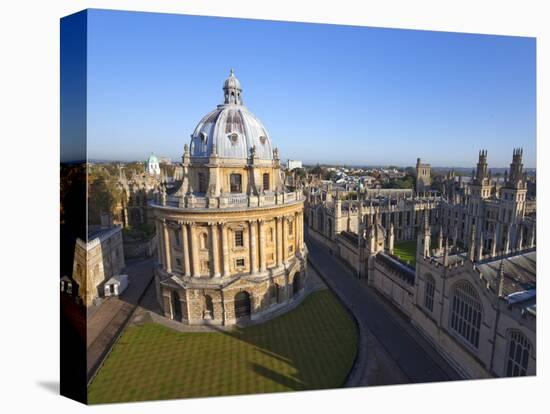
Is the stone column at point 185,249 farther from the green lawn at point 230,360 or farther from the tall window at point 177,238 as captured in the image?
the green lawn at point 230,360

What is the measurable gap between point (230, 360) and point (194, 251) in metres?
7.93

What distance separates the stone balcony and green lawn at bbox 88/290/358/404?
8.88m

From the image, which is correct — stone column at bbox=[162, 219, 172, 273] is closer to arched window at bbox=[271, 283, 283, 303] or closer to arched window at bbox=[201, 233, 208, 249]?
arched window at bbox=[201, 233, 208, 249]

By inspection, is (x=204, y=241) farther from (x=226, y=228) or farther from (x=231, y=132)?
(x=231, y=132)

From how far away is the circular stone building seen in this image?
73.7 ft

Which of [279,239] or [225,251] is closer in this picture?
[225,251]

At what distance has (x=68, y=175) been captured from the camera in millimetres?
13500

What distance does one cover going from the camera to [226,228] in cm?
2245

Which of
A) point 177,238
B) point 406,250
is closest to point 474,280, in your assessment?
point 177,238

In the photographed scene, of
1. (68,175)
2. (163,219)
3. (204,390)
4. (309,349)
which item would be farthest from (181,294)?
(68,175)

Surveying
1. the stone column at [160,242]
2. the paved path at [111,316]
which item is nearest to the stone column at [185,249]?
the stone column at [160,242]

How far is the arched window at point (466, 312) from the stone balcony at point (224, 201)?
13.1 metres

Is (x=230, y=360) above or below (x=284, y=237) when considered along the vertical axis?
below

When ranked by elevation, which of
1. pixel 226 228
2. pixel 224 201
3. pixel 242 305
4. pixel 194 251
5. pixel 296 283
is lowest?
pixel 242 305
